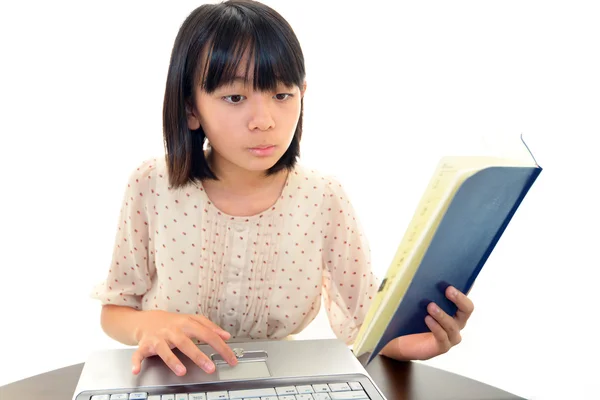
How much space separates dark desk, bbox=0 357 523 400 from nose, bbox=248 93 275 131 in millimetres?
359

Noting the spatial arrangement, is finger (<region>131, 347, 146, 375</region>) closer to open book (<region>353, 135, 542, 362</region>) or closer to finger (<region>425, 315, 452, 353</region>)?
open book (<region>353, 135, 542, 362</region>)

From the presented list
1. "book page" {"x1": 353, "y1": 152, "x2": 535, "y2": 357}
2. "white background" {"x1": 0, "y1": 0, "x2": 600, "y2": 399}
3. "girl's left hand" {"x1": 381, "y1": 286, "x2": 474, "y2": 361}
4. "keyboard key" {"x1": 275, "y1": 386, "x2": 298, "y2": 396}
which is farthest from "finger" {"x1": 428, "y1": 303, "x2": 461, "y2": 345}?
"white background" {"x1": 0, "y1": 0, "x2": 600, "y2": 399}

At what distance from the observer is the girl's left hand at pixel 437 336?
759mm

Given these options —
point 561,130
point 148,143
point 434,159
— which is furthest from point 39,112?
point 561,130

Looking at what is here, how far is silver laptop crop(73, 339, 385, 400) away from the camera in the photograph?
652 mm

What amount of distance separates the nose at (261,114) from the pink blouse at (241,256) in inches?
8.0

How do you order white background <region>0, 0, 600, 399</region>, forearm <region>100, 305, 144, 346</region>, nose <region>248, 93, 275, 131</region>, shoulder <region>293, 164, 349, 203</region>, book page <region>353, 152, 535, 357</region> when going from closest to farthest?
book page <region>353, 152, 535, 357</region>
nose <region>248, 93, 275, 131</region>
forearm <region>100, 305, 144, 346</region>
shoulder <region>293, 164, 349, 203</region>
white background <region>0, 0, 600, 399</region>

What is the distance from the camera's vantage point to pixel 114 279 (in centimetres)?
104

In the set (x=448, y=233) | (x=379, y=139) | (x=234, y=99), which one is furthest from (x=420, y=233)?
(x=379, y=139)

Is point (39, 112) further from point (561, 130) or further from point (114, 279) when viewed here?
point (561, 130)

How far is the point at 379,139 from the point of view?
62.6 inches

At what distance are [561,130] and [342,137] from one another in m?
0.54

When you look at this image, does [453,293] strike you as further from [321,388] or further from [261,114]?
[261,114]

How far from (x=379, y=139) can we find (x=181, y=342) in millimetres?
971
